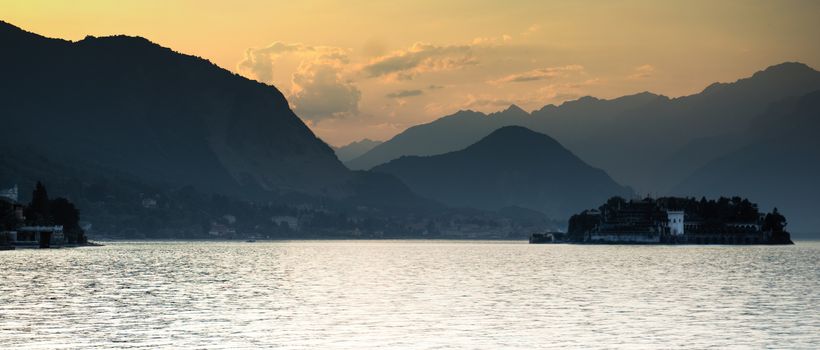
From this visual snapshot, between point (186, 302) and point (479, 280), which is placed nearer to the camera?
point (186, 302)

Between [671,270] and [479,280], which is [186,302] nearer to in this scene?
[479,280]

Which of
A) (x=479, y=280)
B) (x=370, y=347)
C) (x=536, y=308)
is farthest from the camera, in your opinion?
(x=479, y=280)

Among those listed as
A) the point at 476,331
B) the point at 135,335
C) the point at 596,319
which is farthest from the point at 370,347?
the point at 596,319

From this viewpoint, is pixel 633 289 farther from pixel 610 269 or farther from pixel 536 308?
pixel 610 269

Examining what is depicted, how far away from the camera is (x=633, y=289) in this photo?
120438 millimetres

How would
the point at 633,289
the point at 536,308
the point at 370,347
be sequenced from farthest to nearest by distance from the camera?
the point at 633,289
the point at 536,308
the point at 370,347

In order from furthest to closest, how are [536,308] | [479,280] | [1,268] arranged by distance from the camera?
1. [1,268]
2. [479,280]
3. [536,308]

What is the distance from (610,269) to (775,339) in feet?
334

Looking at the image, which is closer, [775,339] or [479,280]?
[775,339]

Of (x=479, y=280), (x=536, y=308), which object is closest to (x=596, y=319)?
(x=536, y=308)

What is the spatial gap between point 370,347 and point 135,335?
15773 millimetres

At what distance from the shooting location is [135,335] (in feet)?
246

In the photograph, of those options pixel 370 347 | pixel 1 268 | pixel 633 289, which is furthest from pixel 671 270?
pixel 370 347

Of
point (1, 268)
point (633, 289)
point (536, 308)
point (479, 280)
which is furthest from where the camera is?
point (1, 268)
